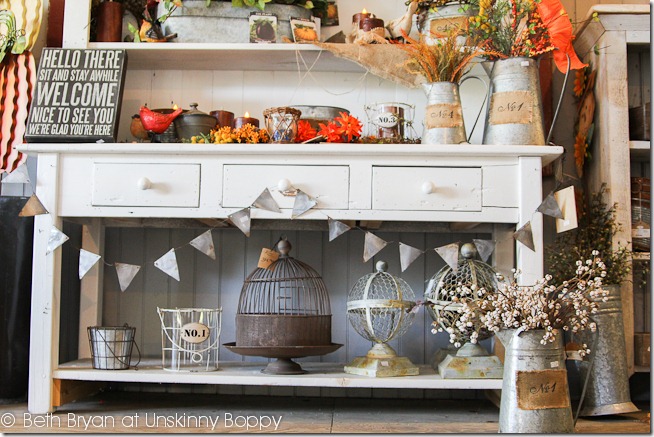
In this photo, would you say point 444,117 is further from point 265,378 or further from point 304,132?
point 265,378

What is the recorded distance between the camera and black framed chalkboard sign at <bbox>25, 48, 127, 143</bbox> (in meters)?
2.49

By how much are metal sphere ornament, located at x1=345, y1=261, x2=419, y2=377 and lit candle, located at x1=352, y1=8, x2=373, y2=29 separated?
0.89 m

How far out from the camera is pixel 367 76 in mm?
2896

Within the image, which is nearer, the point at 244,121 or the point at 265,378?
the point at 265,378

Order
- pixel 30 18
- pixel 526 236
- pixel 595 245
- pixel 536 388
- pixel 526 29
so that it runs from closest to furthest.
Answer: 1. pixel 536 388
2. pixel 526 236
3. pixel 526 29
4. pixel 595 245
5. pixel 30 18

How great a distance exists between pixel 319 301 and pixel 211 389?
525 mm

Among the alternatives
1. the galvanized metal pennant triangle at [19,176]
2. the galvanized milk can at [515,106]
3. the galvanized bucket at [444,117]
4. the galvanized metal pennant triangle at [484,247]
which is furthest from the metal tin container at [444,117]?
the galvanized metal pennant triangle at [19,176]

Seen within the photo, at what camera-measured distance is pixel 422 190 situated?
7.58 feet

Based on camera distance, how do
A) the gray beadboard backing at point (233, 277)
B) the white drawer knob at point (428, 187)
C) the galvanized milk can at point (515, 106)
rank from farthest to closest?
the gray beadboard backing at point (233, 277) → the galvanized milk can at point (515, 106) → the white drawer knob at point (428, 187)

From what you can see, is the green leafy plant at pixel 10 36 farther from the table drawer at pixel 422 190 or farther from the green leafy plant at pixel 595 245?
the green leafy plant at pixel 595 245

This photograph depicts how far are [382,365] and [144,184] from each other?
2.93 ft

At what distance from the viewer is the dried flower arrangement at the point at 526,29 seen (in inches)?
95.2

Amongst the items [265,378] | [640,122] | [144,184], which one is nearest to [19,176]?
[144,184]

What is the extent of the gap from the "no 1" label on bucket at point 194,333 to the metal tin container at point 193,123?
2.08 feet
